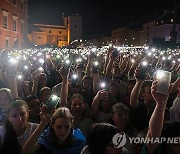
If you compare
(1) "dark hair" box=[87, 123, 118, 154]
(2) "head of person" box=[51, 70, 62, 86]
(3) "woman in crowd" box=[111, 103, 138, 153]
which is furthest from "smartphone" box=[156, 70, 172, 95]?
(2) "head of person" box=[51, 70, 62, 86]

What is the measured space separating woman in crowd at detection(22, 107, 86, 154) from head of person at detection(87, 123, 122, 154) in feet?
2.51

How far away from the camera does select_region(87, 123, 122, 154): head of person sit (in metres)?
3.37

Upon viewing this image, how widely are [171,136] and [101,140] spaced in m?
0.73

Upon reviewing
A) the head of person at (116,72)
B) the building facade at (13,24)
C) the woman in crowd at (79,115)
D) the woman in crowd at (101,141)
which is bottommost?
the woman in crowd at (79,115)

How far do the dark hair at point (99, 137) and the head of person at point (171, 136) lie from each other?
54 centimetres

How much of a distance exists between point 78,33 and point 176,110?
10379cm

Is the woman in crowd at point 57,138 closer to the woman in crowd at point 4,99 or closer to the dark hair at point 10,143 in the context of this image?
the dark hair at point 10,143

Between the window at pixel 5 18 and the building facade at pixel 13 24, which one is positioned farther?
the window at pixel 5 18

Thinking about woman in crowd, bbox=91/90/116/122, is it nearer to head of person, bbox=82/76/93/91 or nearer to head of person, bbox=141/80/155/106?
head of person, bbox=141/80/155/106

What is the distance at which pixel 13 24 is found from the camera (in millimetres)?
40125

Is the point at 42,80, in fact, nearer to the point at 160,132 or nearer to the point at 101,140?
the point at 101,140

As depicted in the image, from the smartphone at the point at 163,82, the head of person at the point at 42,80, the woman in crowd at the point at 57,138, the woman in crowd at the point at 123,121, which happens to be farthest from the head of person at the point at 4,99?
the smartphone at the point at 163,82

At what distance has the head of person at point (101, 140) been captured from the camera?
337cm

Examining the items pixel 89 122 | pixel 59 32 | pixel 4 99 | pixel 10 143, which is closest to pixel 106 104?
pixel 89 122
